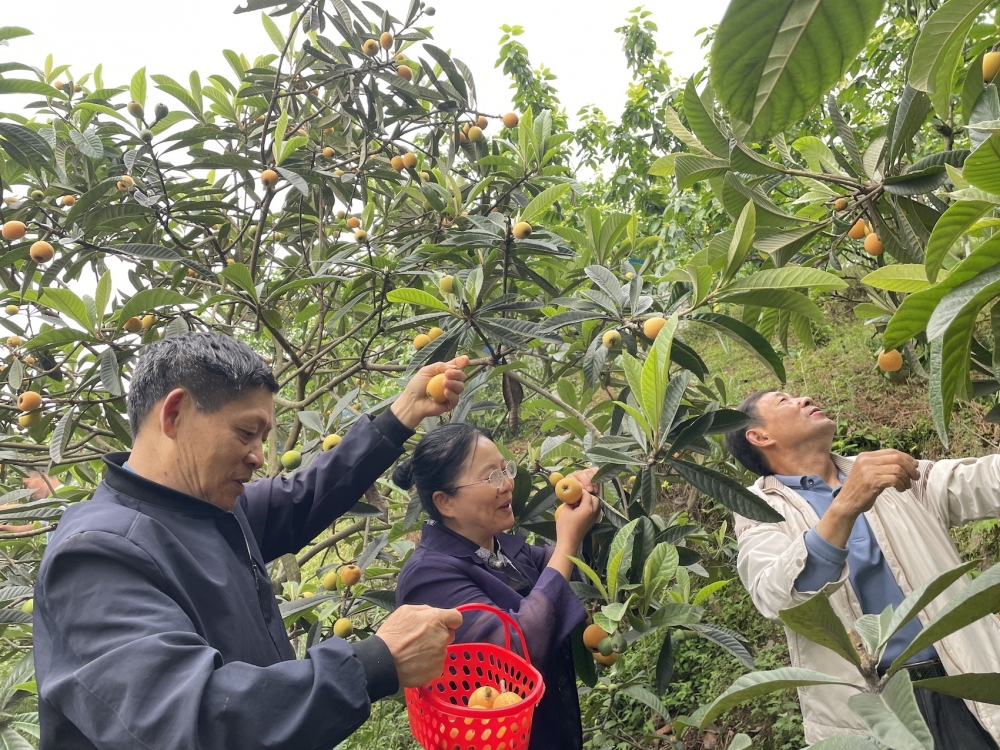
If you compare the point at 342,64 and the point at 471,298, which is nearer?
the point at 471,298

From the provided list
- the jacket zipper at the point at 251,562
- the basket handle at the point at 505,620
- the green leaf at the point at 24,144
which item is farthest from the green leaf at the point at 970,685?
the green leaf at the point at 24,144

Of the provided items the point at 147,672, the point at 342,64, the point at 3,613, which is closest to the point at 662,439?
the point at 147,672

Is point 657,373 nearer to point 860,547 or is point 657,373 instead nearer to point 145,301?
point 860,547

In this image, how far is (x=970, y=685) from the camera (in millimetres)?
771

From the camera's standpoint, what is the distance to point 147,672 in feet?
3.24

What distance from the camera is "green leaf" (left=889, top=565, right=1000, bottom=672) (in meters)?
0.66

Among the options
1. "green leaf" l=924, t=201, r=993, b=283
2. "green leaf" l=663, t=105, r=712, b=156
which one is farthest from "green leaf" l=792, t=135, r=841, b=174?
"green leaf" l=924, t=201, r=993, b=283

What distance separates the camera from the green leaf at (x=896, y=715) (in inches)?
27.8

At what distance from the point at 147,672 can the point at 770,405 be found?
1.56 m

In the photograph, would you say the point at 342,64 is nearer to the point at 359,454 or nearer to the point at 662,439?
the point at 359,454

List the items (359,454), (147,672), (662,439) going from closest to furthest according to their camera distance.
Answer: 1. (147,672)
2. (662,439)
3. (359,454)

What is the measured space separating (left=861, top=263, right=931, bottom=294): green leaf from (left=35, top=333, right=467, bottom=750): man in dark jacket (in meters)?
0.83

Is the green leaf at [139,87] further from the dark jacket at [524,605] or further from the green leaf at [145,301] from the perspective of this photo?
the dark jacket at [524,605]

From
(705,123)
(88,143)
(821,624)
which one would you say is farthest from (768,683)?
(88,143)
